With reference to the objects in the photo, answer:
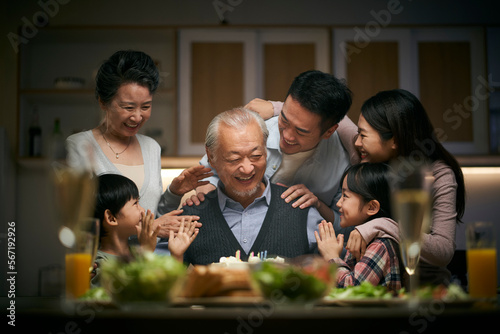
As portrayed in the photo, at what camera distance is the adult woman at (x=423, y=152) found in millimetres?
2490

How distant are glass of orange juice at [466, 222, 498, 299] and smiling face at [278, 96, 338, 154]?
1.33 m

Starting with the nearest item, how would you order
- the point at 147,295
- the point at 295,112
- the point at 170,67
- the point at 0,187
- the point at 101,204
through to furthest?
the point at 147,295
the point at 101,204
the point at 295,112
the point at 0,187
the point at 170,67

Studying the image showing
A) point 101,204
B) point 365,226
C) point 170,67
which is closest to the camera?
point 365,226

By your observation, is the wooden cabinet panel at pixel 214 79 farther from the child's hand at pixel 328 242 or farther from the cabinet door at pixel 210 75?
the child's hand at pixel 328 242

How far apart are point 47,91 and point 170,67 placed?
78cm

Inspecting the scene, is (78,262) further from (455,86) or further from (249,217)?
(455,86)

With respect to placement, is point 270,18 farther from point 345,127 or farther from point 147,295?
point 147,295

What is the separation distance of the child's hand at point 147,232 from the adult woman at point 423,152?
103cm

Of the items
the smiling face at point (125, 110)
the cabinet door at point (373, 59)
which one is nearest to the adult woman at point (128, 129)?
the smiling face at point (125, 110)

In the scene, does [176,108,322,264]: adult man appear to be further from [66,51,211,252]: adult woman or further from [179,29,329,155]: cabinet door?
[179,29,329,155]: cabinet door

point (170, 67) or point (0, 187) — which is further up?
point (170, 67)

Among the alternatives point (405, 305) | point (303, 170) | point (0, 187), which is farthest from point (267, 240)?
point (0, 187)

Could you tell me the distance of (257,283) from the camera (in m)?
1.17

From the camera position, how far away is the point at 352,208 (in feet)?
8.43
